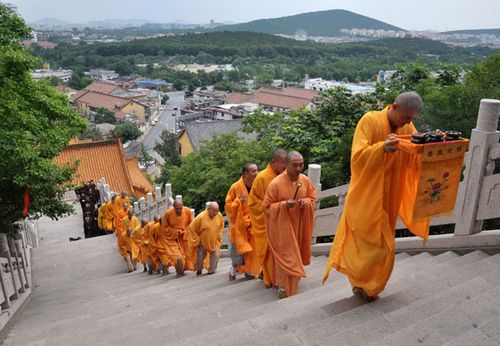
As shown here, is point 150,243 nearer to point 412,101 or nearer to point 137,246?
point 137,246

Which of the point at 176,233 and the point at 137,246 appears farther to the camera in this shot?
the point at 137,246

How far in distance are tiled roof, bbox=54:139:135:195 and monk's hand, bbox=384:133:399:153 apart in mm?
17954

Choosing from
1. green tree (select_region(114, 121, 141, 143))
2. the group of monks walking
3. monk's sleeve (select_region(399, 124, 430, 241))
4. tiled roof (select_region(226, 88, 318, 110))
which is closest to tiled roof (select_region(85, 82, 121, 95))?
tiled roof (select_region(226, 88, 318, 110))

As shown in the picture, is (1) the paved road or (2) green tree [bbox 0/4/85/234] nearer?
(2) green tree [bbox 0/4/85/234]

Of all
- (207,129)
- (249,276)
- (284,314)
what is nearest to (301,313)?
(284,314)

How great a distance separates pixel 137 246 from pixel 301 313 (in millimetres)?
6699

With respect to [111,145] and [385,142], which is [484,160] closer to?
[385,142]

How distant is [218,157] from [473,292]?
13620 mm

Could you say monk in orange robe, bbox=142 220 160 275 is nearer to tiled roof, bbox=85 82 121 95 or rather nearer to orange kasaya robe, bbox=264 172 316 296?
orange kasaya robe, bbox=264 172 316 296

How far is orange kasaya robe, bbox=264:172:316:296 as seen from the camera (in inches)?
176

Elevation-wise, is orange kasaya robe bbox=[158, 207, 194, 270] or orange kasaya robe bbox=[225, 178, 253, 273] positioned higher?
orange kasaya robe bbox=[225, 178, 253, 273]

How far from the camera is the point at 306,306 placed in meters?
3.89

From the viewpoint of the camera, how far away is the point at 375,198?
11.2ft

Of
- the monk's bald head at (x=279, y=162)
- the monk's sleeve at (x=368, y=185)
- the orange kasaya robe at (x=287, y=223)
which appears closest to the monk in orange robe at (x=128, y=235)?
the monk's bald head at (x=279, y=162)
